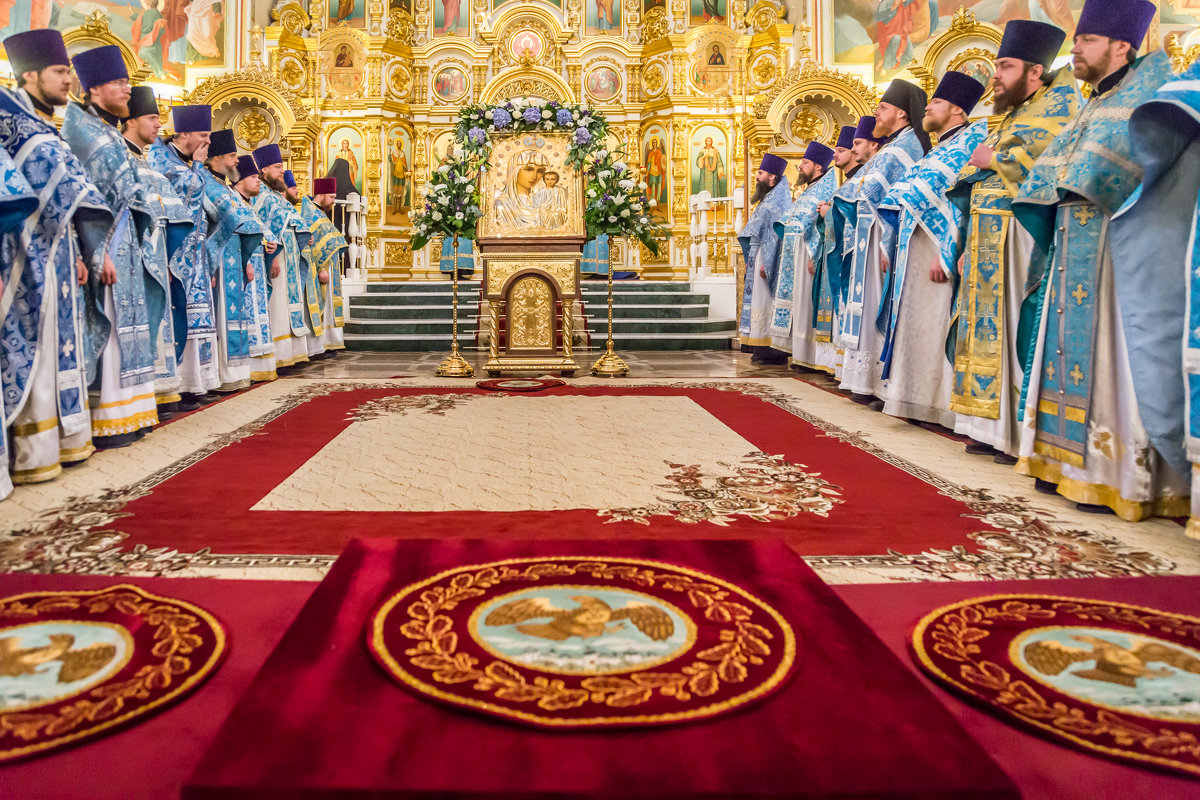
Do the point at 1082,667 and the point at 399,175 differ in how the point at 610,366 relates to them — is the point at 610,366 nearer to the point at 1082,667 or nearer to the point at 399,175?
the point at 1082,667

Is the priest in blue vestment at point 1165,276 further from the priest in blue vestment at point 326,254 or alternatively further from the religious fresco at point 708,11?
the religious fresco at point 708,11

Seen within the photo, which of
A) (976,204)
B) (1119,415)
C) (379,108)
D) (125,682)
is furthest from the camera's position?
(379,108)

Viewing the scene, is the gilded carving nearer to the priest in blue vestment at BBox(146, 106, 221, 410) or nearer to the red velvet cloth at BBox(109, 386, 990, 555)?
the priest in blue vestment at BBox(146, 106, 221, 410)

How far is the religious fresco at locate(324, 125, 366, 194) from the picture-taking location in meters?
16.9

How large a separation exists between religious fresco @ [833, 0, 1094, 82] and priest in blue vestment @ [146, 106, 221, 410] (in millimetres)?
13435

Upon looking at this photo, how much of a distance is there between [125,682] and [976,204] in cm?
431

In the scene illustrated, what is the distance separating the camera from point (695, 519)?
3184 millimetres

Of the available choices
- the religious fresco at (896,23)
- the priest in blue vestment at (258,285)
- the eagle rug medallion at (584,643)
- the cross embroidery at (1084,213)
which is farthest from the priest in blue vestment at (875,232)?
the religious fresco at (896,23)

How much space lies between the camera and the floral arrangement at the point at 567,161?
816cm

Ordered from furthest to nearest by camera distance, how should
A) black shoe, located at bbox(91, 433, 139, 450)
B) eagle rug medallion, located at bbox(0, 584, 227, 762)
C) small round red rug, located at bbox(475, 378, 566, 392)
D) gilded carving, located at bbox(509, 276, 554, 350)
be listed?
gilded carving, located at bbox(509, 276, 554, 350) → small round red rug, located at bbox(475, 378, 566, 392) → black shoe, located at bbox(91, 433, 139, 450) → eagle rug medallion, located at bbox(0, 584, 227, 762)

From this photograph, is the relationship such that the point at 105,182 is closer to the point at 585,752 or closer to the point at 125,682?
the point at 125,682

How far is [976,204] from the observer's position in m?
4.36

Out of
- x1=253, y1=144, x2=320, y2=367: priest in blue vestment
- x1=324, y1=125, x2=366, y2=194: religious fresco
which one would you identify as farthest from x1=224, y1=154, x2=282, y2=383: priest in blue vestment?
x1=324, y1=125, x2=366, y2=194: religious fresco

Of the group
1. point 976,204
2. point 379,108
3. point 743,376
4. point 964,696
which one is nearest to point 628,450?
point 976,204
